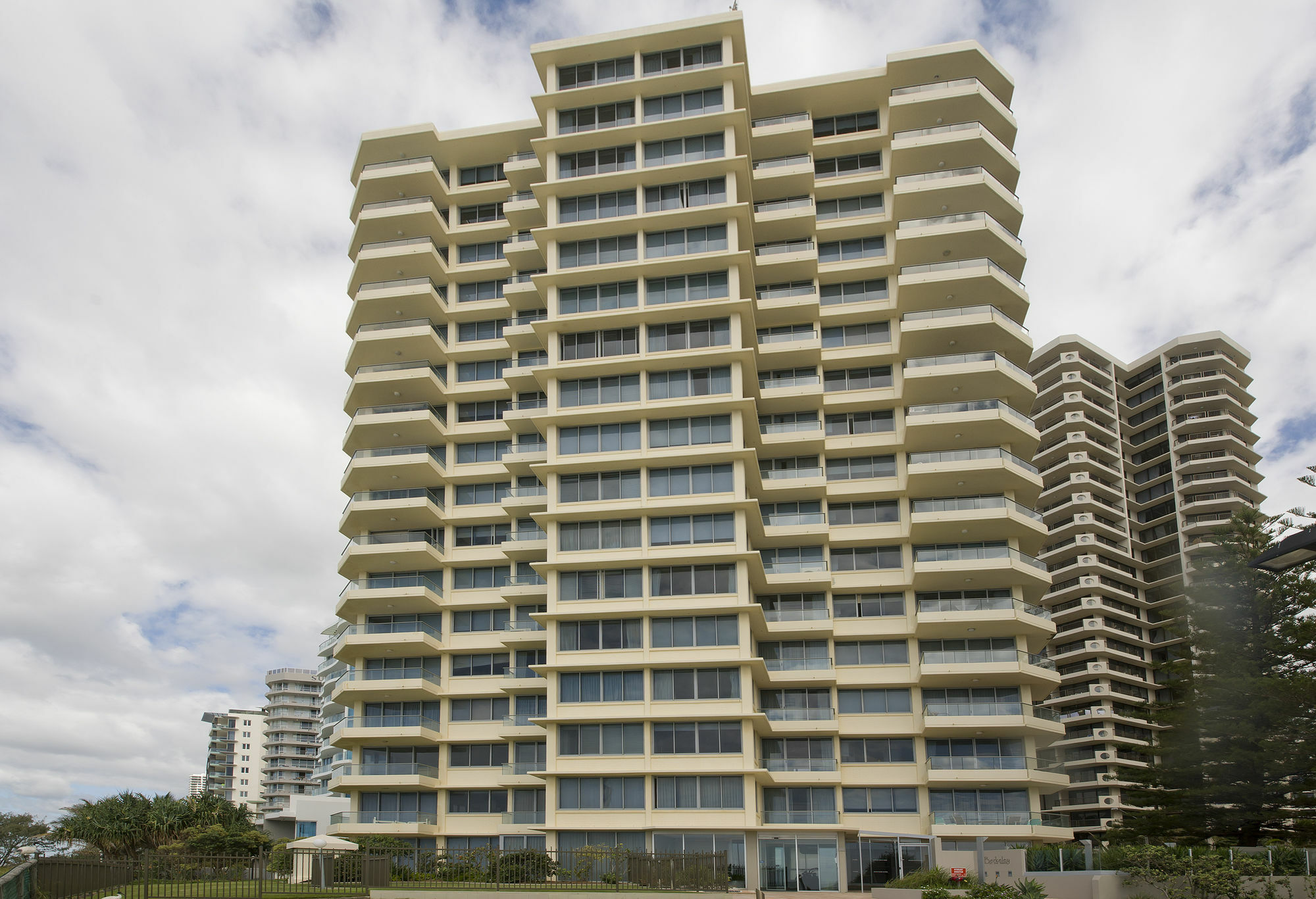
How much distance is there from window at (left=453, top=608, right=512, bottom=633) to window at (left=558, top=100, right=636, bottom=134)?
86.5ft

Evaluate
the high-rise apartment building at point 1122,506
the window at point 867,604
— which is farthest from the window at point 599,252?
the high-rise apartment building at point 1122,506

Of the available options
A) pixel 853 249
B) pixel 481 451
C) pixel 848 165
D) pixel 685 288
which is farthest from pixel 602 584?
pixel 848 165

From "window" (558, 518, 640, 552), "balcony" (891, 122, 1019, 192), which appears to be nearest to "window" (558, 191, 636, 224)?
"balcony" (891, 122, 1019, 192)

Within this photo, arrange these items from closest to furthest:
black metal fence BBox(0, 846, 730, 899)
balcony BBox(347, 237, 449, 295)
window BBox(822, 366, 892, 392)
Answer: black metal fence BBox(0, 846, 730, 899) < window BBox(822, 366, 892, 392) < balcony BBox(347, 237, 449, 295)

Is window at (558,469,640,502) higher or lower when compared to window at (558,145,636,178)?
lower

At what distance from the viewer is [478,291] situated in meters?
62.6

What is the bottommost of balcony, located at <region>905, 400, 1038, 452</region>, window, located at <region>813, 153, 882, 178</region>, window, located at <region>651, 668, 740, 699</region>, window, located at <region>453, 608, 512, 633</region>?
window, located at <region>651, 668, 740, 699</region>

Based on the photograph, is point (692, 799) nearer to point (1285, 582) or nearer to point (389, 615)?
point (389, 615)

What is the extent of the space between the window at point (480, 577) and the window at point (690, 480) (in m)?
11.3

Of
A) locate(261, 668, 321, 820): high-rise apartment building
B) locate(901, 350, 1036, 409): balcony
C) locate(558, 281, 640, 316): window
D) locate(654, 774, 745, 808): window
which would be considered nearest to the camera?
locate(654, 774, 745, 808): window

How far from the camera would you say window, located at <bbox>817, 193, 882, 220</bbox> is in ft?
196

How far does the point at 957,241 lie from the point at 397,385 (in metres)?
31.7

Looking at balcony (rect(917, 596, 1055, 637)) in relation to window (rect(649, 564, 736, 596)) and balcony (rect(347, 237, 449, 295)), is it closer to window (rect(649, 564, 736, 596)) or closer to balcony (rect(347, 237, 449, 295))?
window (rect(649, 564, 736, 596))

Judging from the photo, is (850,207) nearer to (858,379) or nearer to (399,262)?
(858,379)
